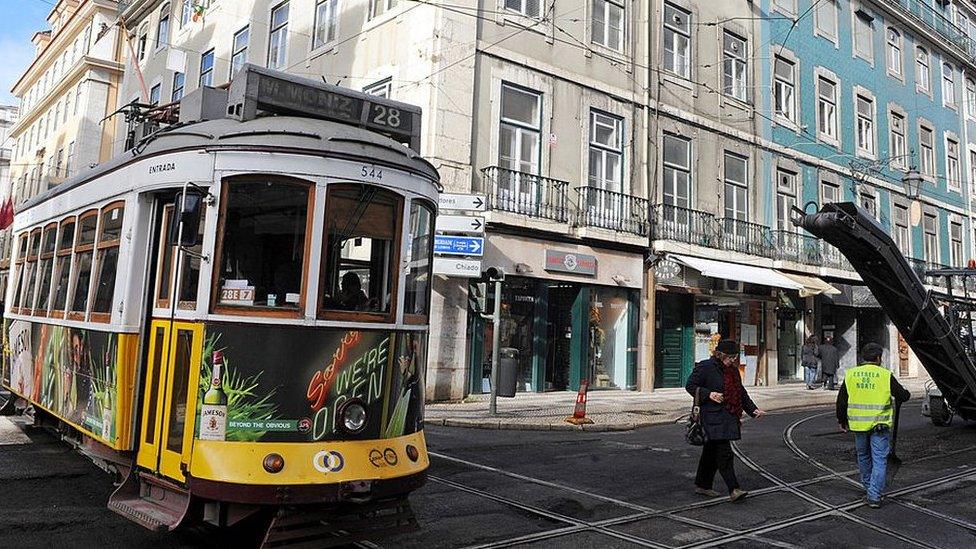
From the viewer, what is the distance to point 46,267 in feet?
25.3

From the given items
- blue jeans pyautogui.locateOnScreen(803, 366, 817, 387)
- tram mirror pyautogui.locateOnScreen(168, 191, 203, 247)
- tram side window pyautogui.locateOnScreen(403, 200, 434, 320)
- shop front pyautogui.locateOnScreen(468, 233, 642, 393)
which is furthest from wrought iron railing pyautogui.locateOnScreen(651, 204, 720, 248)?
tram mirror pyautogui.locateOnScreen(168, 191, 203, 247)

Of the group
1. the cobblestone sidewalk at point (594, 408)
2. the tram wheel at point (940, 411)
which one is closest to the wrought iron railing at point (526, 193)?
the cobblestone sidewalk at point (594, 408)

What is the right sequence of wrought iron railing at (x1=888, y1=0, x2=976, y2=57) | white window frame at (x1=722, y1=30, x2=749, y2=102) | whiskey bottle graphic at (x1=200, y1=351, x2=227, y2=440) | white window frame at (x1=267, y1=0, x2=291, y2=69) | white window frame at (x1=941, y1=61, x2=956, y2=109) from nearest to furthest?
whiskey bottle graphic at (x1=200, y1=351, x2=227, y2=440) → white window frame at (x1=267, y1=0, x2=291, y2=69) → white window frame at (x1=722, y1=30, x2=749, y2=102) → wrought iron railing at (x1=888, y1=0, x2=976, y2=57) → white window frame at (x1=941, y1=61, x2=956, y2=109)

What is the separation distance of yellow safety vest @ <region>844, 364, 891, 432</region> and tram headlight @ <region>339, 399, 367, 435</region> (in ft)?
16.7

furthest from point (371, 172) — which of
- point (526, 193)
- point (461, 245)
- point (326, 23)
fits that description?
point (326, 23)

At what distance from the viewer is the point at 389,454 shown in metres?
5.03

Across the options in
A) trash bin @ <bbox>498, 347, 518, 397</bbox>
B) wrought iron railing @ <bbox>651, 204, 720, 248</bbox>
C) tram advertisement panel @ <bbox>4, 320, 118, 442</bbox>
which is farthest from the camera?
wrought iron railing @ <bbox>651, 204, 720, 248</bbox>

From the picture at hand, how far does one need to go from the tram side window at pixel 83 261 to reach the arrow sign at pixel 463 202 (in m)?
8.20

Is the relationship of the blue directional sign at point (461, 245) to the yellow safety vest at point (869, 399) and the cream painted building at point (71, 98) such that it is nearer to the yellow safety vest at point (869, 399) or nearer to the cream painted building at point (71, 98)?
the yellow safety vest at point (869, 399)

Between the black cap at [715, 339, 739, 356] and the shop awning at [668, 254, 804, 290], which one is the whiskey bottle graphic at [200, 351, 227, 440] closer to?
the black cap at [715, 339, 739, 356]

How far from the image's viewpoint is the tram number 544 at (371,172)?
514 centimetres

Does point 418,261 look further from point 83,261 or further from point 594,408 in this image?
point 594,408

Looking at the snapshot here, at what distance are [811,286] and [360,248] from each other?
1914 centimetres

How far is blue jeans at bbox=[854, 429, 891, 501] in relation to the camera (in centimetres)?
703
